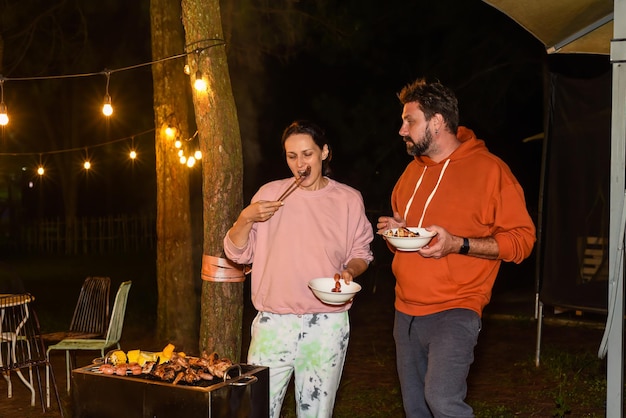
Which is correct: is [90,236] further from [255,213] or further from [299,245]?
[255,213]

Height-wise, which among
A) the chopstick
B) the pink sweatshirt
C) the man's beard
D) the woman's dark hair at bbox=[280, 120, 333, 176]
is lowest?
the pink sweatshirt

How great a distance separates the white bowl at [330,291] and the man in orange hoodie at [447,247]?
26 centimetres

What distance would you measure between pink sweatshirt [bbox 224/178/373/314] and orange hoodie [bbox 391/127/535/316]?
37cm

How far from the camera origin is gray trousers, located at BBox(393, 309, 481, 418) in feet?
10.8

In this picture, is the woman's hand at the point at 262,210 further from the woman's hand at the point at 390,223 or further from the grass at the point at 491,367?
the grass at the point at 491,367

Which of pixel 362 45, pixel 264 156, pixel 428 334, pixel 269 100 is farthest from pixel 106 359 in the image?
pixel 264 156

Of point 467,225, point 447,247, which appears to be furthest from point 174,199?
point 447,247

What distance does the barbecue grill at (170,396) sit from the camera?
10.5 feet

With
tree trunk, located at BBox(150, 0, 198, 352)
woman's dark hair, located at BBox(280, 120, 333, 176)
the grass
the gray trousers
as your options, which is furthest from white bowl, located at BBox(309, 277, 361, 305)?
tree trunk, located at BBox(150, 0, 198, 352)

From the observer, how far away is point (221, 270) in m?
4.58

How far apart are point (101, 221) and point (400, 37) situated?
1182cm

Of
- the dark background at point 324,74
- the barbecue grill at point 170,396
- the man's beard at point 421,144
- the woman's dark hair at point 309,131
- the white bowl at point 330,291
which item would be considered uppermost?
the dark background at point 324,74

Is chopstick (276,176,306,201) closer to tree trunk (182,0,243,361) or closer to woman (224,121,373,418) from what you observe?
woman (224,121,373,418)

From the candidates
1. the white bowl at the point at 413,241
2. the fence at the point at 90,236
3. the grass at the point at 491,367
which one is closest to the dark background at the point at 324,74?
the grass at the point at 491,367
